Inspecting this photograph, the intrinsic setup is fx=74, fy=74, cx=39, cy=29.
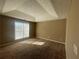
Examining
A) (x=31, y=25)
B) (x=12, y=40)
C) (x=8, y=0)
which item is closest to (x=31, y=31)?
(x=31, y=25)

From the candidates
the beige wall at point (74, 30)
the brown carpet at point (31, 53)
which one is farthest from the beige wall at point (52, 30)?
the beige wall at point (74, 30)

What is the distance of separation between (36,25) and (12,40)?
4.01 m

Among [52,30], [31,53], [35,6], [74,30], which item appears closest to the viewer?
[74,30]

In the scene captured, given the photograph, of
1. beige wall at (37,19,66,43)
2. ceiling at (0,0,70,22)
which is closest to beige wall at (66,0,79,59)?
ceiling at (0,0,70,22)

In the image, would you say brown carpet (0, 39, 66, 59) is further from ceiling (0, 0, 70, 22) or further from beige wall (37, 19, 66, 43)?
ceiling (0, 0, 70, 22)

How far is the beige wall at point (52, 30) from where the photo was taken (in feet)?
20.0

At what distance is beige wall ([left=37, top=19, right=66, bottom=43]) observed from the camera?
6.10 meters

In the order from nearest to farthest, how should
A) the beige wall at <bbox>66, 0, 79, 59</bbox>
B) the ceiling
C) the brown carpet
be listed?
the beige wall at <bbox>66, 0, 79, 59</bbox> < the brown carpet < the ceiling

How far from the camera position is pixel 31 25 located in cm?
869

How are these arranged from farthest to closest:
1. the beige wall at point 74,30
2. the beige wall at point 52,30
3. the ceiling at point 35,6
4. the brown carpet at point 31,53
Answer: the beige wall at point 52,30 → the ceiling at point 35,6 → the brown carpet at point 31,53 → the beige wall at point 74,30

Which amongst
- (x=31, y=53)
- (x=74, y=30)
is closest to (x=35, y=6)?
(x=31, y=53)

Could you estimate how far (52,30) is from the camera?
6.99 m

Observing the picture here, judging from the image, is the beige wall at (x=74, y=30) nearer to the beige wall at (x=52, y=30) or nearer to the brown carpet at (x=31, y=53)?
the brown carpet at (x=31, y=53)

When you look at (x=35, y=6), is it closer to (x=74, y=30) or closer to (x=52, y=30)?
(x=52, y=30)
